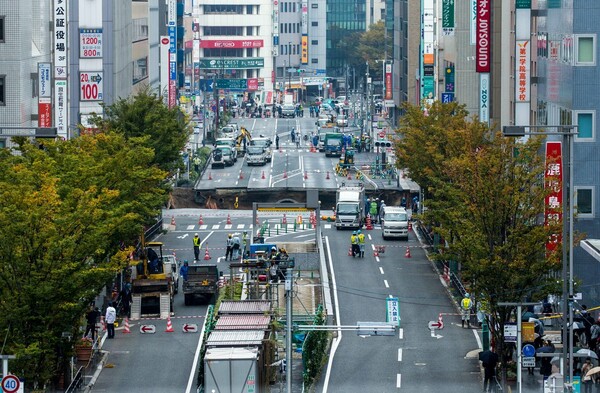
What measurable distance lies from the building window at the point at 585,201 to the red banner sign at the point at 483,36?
767 inches

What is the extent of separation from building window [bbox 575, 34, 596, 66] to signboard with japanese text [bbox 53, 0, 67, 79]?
26177 mm

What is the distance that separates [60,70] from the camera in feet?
255

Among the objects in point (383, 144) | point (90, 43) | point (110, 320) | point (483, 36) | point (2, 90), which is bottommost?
point (110, 320)

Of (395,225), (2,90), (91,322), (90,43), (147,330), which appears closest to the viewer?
(91,322)

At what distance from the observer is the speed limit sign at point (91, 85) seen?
91688 mm

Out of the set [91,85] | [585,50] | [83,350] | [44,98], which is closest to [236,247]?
[44,98]

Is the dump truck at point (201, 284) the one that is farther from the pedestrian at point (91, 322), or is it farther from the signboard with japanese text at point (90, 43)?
the signboard with japanese text at point (90, 43)

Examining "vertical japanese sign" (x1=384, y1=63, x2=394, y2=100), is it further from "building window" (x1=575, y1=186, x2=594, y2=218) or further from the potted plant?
the potted plant

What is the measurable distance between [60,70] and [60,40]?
1439 millimetres

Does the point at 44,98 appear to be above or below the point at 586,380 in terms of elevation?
A: above

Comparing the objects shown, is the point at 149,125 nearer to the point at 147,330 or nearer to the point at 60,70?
the point at 60,70

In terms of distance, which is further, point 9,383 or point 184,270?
point 184,270

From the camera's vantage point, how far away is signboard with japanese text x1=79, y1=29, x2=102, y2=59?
91.7 metres

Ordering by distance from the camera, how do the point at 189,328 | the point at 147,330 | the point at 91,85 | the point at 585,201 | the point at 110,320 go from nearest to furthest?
1. the point at 110,320
2. the point at 147,330
3. the point at 189,328
4. the point at 585,201
5. the point at 91,85
